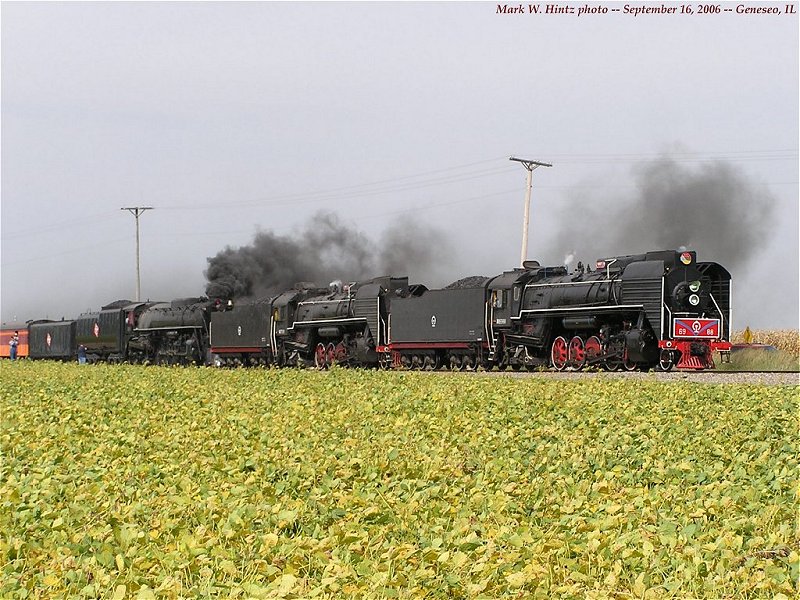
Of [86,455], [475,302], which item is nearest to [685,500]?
[86,455]

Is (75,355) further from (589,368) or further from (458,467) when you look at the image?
(458,467)

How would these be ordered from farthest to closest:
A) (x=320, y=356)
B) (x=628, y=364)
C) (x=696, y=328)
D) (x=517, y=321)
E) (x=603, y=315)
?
(x=320, y=356), (x=517, y=321), (x=603, y=315), (x=628, y=364), (x=696, y=328)

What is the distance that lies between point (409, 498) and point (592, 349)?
19.5 meters

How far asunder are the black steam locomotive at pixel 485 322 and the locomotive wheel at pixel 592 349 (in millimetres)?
35

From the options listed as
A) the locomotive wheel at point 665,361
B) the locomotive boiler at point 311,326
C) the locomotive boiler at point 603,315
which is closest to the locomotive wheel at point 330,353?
the locomotive boiler at point 311,326

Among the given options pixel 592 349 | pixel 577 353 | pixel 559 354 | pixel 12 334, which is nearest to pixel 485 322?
pixel 559 354

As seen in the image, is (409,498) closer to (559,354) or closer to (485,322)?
(559,354)

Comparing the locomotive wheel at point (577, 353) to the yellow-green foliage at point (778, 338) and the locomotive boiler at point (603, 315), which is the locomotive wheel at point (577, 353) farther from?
the yellow-green foliage at point (778, 338)

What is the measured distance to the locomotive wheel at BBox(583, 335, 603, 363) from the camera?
27.6 m

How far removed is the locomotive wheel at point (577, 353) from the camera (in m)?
28.1

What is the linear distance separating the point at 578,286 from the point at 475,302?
4.64 metres

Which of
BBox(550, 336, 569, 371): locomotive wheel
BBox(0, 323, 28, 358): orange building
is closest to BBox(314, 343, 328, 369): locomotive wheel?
BBox(550, 336, 569, 371): locomotive wheel

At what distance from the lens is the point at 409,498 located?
9.00 m

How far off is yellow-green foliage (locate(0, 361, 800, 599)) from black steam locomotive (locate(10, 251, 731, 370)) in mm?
9503
